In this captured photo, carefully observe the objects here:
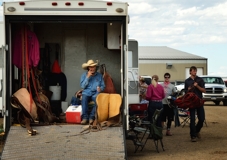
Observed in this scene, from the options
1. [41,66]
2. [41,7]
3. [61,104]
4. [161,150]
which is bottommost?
[161,150]

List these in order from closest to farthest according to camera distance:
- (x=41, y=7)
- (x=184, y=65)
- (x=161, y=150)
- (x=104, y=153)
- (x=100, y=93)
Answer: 1. (x=104, y=153)
2. (x=41, y=7)
3. (x=100, y=93)
4. (x=161, y=150)
5. (x=184, y=65)

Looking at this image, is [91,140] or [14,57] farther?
[14,57]

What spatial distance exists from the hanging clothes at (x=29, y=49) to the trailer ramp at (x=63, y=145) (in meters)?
1.47

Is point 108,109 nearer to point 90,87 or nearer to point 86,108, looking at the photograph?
point 86,108

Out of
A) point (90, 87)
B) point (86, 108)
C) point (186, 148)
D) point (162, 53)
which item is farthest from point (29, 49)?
point (162, 53)

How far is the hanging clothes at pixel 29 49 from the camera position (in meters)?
11.0

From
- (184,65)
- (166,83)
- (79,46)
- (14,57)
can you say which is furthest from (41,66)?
(184,65)

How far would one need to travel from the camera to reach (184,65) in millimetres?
43625

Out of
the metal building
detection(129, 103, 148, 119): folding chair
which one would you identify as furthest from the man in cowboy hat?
the metal building

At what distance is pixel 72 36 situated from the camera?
506 inches

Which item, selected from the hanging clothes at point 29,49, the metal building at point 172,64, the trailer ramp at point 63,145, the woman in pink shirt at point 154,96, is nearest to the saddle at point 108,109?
the trailer ramp at point 63,145

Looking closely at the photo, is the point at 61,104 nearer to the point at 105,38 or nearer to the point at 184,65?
the point at 105,38

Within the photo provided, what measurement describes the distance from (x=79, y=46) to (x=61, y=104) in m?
1.44

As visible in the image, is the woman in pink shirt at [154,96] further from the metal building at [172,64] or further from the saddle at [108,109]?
the metal building at [172,64]
